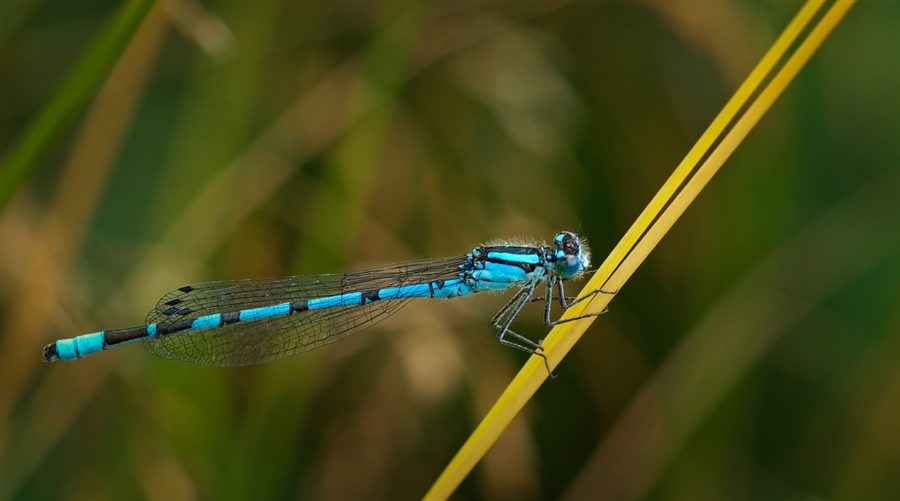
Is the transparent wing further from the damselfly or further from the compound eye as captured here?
the compound eye

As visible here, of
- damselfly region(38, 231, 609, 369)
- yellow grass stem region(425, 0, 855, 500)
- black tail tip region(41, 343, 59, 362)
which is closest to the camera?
yellow grass stem region(425, 0, 855, 500)

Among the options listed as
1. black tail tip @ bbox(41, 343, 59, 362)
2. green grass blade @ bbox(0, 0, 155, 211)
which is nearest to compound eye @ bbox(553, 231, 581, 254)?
green grass blade @ bbox(0, 0, 155, 211)

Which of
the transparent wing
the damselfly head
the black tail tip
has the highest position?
the damselfly head

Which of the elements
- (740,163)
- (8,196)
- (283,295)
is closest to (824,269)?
(740,163)

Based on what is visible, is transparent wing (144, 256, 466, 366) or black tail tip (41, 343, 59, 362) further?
transparent wing (144, 256, 466, 366)

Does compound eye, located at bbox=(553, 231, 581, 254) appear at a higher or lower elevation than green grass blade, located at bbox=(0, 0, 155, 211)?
higher

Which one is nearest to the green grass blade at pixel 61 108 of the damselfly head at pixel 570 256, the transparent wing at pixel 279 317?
the transparent wing at pixel 279 317

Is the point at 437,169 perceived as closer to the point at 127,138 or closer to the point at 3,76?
the point at 127,138

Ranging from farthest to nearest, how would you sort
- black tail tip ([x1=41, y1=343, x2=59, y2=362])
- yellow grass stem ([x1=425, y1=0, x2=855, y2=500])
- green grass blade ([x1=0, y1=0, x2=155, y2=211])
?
1. black tail tip ([x1=41, y1=343, x2=59, y2=362])
2. green grass blade ([x1=0, y1=0, x2=155, y2=211])
3. yellow grass stem ([x1=425, y1=0, x2=855, y2=500])
